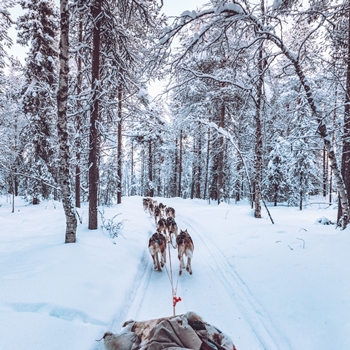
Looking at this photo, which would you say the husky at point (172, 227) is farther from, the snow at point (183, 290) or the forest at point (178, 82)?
the forest at point (178, 82)

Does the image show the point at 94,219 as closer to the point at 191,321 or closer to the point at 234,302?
the point at 234,302

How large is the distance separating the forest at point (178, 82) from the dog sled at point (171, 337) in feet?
14.7

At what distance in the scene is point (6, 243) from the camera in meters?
6.48

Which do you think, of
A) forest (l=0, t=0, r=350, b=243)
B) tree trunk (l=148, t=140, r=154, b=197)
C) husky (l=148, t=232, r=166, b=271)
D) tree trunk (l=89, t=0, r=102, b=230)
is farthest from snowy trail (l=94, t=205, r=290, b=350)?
tree trunk (l=148, t=140, r=154, b=197)

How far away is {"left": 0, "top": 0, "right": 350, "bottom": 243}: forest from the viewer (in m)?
5.56

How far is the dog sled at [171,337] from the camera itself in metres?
1.87

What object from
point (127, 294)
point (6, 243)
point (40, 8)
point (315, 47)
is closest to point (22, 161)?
point (40, 8)

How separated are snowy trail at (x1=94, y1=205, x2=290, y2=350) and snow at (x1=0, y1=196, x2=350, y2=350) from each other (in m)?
0.02

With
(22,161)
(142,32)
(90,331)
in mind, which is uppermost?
(142,32)

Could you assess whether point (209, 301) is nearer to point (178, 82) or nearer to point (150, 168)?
point (178, 82)

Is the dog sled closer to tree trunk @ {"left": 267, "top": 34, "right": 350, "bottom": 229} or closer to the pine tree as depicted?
tree trunk @ {"left": 267, "top": 34, "right": 350, "bottom": 229}

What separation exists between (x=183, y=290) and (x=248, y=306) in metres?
1.38

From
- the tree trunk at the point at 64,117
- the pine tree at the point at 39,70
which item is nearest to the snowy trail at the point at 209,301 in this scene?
the tree trunk at the point at 64,117

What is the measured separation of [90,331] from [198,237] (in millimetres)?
6320
